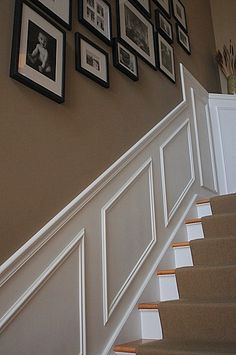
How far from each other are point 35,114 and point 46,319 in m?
0.85

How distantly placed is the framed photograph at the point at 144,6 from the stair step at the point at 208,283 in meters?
2.02

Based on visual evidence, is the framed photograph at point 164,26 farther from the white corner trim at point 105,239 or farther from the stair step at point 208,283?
the stair step at point 208,283

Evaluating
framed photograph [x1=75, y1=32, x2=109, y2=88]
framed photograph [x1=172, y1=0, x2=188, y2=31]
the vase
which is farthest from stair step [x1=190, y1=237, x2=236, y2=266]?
the vase

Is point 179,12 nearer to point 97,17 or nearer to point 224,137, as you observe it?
point 224,137

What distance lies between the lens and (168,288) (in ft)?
6.37

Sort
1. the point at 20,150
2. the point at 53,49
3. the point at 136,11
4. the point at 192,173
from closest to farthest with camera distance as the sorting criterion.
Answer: the point at 20,150, the point at 53,49, the point at 136,11, the point at 192,173

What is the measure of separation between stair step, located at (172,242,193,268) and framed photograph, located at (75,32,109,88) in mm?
1101

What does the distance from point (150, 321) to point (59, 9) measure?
66.5 inches

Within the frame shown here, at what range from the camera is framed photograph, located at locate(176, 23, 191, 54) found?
Result: 10.8 feet

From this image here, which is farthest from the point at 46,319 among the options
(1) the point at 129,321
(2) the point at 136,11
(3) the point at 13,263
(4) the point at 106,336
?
(2) the point at 136,11

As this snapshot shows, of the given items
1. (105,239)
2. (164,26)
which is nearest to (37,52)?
(105,239)

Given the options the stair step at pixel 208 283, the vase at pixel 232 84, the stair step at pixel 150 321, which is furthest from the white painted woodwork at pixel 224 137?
the stair step at pixel 150 321

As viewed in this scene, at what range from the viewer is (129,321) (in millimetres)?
1685

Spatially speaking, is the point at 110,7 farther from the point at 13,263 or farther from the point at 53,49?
the point at 13,263
